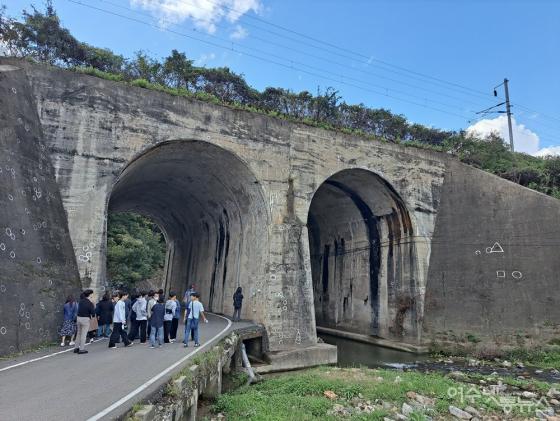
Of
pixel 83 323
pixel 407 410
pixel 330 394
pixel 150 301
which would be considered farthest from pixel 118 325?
pixel 407 410

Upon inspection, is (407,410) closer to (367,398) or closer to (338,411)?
(367,398)

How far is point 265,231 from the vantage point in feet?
53.3

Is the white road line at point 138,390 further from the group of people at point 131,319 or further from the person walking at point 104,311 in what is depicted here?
the person walking at point 104,311

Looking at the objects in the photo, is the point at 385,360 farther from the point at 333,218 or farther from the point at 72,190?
the point at 72,190

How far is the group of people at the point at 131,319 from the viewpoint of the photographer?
33.2ft

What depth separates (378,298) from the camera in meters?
20.4

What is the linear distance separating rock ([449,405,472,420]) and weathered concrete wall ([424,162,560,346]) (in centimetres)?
986

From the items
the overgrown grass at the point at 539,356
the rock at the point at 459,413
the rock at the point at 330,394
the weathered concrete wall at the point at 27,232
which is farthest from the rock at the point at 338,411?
the overgrown grass at the point at 539,356

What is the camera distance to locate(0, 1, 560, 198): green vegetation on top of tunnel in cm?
1691

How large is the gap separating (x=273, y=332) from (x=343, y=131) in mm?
9485

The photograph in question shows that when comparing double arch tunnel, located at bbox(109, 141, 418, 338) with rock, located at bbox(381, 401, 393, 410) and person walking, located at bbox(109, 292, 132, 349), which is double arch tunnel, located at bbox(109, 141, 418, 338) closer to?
person walking, located at bbox(109, 292, 132, 349)

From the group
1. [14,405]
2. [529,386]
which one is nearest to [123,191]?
[14,405]

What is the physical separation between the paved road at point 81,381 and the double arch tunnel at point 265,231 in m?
7.11

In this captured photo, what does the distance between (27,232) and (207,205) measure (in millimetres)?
10596
